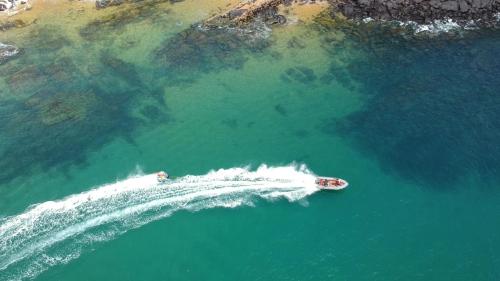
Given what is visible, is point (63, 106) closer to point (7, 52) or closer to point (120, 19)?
point (7, 52)

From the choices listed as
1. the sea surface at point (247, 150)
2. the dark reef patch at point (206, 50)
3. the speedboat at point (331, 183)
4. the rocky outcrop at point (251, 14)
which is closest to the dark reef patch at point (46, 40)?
the sea surface at point (247, 150)

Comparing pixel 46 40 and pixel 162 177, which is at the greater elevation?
pixel 46 40

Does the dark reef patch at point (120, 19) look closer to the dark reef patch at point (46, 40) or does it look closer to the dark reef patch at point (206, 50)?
the dark reef patch at point (46, 40)

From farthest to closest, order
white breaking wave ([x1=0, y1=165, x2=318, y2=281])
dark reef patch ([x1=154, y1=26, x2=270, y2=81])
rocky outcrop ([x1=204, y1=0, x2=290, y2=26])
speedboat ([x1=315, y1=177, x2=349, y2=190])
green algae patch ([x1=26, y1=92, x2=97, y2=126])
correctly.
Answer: rocky outcrop ([x1=204, y1=0, x2=290, y2=26]) → dark reef patch ([x1=154, y1=26, x2=270, y2=81]) → green algae patch ([x1=26, y1=92, x2=97, y2=126]) → speedboat ([x1=315, y1=177, x2=349, y2=190]) → white breaking wave ([x1=0, y1=165, x2=318, y2=281])

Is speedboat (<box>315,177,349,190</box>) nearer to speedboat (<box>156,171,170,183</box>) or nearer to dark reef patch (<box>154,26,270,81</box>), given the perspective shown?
speedboat (<box>156,171,170,183</box>)

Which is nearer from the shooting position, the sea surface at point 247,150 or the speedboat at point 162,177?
the sea surface at point 247,150

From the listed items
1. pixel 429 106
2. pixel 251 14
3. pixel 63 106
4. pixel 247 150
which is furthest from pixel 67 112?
pixel 429 106

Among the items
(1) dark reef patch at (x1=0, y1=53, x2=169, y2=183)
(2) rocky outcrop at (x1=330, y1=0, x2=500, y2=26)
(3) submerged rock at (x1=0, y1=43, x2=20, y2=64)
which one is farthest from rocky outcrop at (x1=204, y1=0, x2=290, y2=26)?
(3) submerged rock at (x1=0, y1=43, x2=20, y2=64)
